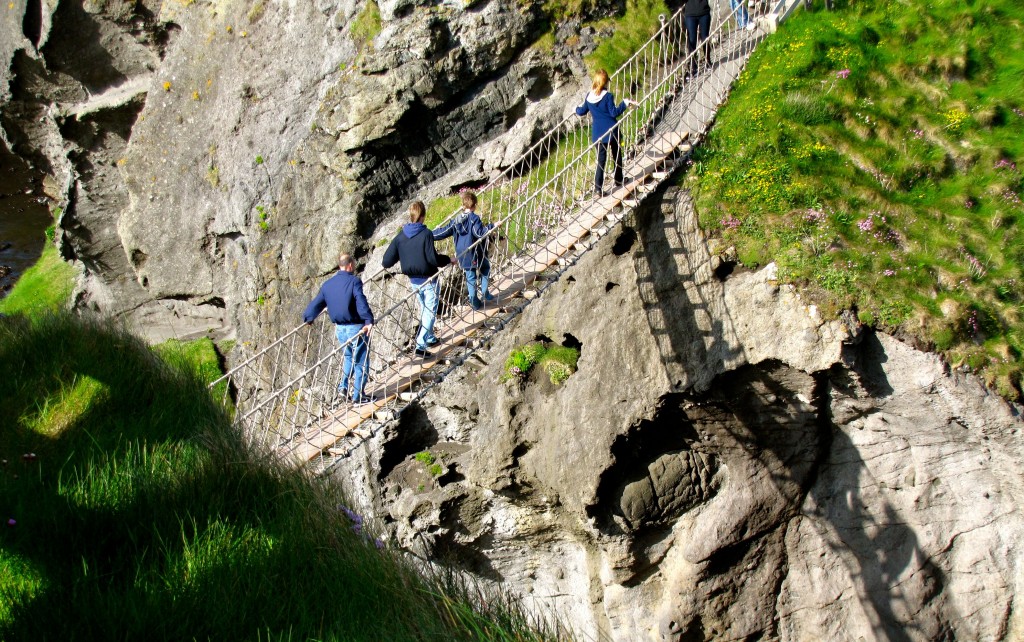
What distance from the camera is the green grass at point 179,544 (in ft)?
13.6

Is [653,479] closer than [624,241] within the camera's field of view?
No

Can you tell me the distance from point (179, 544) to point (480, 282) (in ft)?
18.2

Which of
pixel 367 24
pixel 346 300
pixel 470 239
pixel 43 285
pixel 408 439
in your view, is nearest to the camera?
pixel 346 300

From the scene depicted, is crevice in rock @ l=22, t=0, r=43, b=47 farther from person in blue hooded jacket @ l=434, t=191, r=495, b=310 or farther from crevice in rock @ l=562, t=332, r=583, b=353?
crevice in rock @ l=562, t=332, r=583, b=353

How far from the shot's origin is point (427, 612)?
14.9ft

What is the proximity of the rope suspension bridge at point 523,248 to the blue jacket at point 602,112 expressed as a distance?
29cm

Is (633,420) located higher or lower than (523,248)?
lower

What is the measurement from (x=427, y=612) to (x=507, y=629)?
47 cm

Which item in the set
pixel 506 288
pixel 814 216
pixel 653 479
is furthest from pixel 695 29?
pixel 653 479

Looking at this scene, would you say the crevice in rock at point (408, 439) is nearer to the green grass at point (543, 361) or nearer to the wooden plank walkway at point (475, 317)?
the wooden plank walkway at point (475, 317)

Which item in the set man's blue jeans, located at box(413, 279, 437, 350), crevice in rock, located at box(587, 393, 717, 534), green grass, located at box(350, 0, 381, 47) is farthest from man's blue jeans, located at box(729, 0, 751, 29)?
man's blue jeans, located at box(413, 279, 437, 350)

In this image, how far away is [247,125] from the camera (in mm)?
15195

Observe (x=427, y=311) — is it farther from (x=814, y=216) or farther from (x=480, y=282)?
(x=814, y=216)

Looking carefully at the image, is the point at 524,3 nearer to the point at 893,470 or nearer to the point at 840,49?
the point at 840,49
